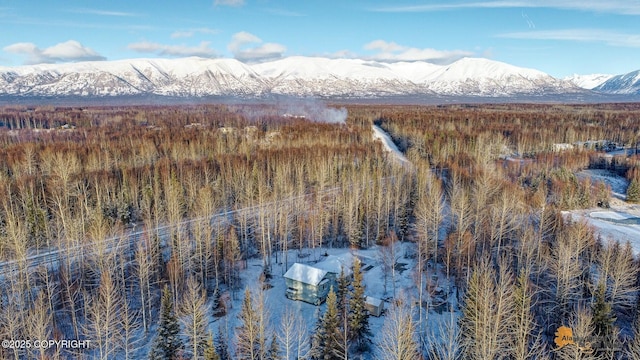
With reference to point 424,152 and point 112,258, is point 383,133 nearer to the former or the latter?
point 424,152

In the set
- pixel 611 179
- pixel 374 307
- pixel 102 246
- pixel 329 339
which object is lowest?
pixel 374 307

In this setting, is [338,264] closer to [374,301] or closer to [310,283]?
[310,283]

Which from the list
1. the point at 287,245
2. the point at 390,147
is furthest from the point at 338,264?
the point at 390,147

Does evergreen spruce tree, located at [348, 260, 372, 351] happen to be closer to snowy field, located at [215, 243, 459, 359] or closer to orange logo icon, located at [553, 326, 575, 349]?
snowy field, located at [215, 243, 459, 359]

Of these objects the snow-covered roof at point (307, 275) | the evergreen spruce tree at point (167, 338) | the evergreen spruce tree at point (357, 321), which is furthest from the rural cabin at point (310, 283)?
the evergreen spruce tree at point (167, 338)

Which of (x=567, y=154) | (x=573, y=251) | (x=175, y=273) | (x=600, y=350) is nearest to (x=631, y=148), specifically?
(x=567, y=154)

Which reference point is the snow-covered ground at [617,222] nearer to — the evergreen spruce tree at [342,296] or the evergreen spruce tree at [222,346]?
the evergreen spruce tree at [342,296]
